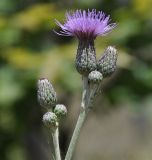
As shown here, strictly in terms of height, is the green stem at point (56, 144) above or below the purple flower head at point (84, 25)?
below

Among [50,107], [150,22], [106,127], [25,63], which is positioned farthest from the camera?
[106,127]

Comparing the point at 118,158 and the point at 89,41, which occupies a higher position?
the point at 89,41

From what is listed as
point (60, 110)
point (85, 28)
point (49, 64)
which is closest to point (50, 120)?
point (60, 110)

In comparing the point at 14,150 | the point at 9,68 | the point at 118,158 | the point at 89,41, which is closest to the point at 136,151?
the point at 118,158

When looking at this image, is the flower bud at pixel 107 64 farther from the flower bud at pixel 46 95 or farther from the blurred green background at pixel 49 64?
the blurred green background at pixel 49 64

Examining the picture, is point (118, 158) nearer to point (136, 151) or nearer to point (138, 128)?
point (136, 151)

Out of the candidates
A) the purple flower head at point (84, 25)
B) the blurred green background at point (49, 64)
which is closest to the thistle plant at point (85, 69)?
the purple flower head at point (84, 25)
